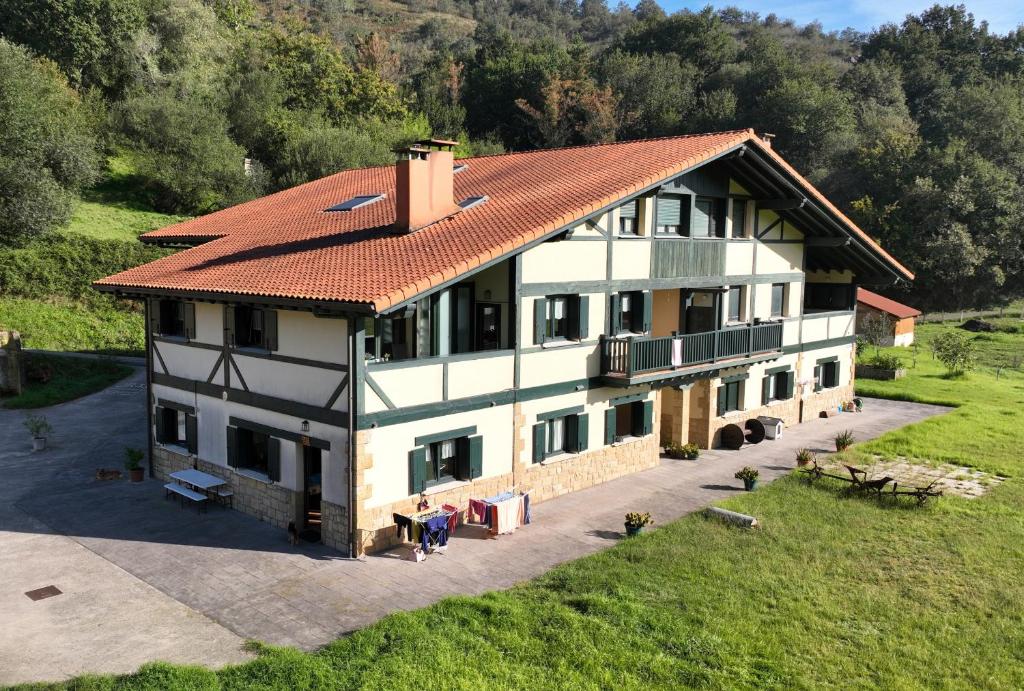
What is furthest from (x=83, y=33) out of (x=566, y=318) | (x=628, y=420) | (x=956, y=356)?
(x=956, y=356)

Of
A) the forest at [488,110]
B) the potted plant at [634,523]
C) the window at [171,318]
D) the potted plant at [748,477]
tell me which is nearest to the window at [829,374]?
the potted plant at [748,477]

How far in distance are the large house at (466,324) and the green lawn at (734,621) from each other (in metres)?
3.72

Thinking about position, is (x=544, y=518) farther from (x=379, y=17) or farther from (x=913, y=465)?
(x=379, y=17)

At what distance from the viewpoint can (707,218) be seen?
23.6 m

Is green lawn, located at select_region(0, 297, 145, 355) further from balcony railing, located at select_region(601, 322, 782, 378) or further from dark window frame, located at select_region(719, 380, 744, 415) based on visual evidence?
dark window frame, located at select_region(719, 380, 744, 415)

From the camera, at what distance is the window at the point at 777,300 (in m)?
26.8

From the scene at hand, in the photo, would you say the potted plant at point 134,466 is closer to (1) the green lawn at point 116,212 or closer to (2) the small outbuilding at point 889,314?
(1) the green lawn at point 116,212

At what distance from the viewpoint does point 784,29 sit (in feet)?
578

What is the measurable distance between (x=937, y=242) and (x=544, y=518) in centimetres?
5298

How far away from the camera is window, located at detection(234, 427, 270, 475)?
17797 millimetres

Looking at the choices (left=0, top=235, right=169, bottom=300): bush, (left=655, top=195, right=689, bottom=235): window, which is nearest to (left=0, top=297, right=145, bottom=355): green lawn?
(left=0, top=235, right=169, bottom=300): bush

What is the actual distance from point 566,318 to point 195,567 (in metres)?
9.94

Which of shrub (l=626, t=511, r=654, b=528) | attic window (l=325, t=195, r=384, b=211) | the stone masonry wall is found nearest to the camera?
the stone masonry wall

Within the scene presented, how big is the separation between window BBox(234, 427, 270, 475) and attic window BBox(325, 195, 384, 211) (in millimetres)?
7473
